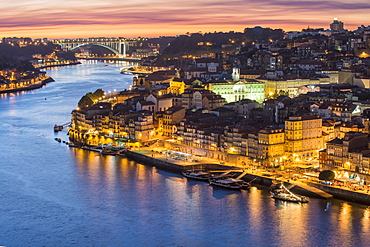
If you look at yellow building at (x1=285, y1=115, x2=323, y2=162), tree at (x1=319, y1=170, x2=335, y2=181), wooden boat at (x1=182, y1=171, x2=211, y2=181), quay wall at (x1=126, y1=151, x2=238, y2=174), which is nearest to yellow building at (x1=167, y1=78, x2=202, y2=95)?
quay wall at (x1=126, y1=151, x2=238, y2=174)

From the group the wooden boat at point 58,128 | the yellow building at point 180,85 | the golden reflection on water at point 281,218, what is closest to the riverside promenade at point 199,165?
the golden reflection on water at point 281,218

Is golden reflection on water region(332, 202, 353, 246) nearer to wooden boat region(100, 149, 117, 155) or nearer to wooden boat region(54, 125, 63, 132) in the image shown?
wooden boat region(100, 149, 117, 155)

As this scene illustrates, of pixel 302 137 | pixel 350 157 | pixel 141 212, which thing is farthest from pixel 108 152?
pixel 350 157

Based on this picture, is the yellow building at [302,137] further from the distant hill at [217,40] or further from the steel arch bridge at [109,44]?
the steel arch bridge at [109,44]

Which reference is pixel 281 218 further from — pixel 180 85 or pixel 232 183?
pixel 180 85

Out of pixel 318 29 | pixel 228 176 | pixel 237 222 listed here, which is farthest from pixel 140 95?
pixel 318 29

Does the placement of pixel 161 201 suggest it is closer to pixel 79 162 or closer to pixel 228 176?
pixel 228 176

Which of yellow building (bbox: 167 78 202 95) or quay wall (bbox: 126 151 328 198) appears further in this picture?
yellow building (bbox: 167 78 202 95)
